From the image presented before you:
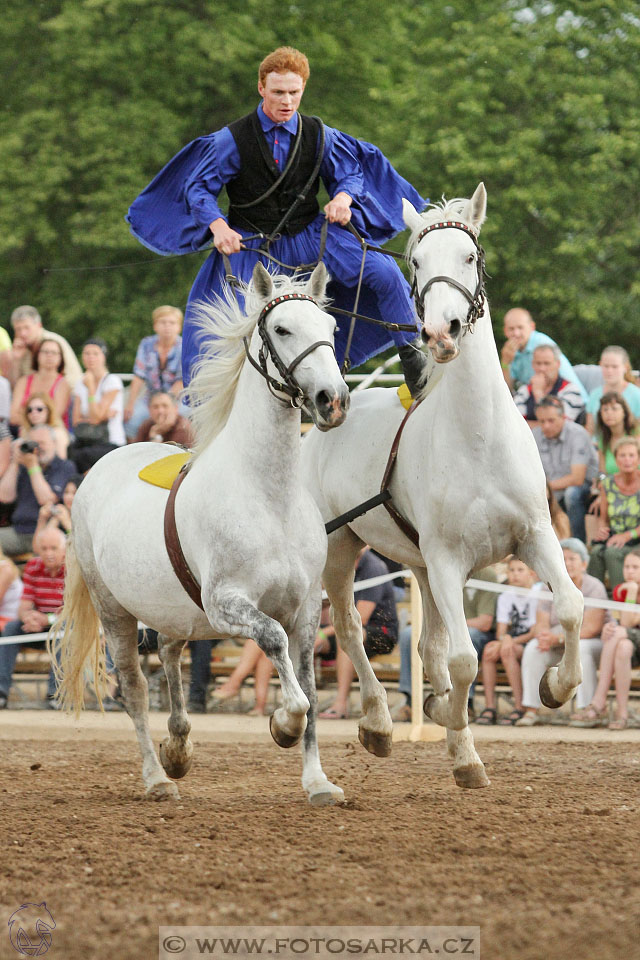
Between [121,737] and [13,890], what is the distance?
222 inches

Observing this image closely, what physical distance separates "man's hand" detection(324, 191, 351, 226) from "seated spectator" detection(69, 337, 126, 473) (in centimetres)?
568

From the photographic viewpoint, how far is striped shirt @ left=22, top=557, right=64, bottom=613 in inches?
423

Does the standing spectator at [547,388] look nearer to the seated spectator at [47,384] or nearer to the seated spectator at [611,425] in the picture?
the seated spectator at [611,425]

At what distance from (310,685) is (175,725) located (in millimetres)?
1019

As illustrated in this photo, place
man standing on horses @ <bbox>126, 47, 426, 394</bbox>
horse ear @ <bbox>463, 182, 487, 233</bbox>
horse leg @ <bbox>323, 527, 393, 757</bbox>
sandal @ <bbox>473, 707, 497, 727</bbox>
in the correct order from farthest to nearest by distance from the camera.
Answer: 1. sandal @ <bbox>473, 707, 497, 727</bbox>
2. horse leg @ <bbox>323, 527, 393, 757</bbox>
3. man standing on horses @ <bbox>126, 47, 426, 394</bbox>
4. horse ear @ <bbox>463, 182, 487, 233</bbox>

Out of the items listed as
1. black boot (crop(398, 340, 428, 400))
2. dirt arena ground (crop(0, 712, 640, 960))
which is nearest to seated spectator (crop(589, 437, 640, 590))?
dirt arena ground (crop(0, 712, 640, 960))

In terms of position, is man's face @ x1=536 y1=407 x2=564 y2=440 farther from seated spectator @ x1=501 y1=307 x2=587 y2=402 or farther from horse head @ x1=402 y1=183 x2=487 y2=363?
horse head @ x1=402 y1=183 x2=487 y2=363

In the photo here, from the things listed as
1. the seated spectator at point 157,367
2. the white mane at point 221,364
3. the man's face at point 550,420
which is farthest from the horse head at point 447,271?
the seated spectator at point 157,367

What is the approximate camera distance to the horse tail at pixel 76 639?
7246 mm

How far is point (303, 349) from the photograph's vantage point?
549 cm

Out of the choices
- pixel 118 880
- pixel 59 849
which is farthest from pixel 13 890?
pixel 59 849

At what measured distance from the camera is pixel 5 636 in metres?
10.8

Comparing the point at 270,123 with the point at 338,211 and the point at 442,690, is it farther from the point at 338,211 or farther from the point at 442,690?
the point at 442,690

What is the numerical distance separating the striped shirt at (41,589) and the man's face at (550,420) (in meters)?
4.07
